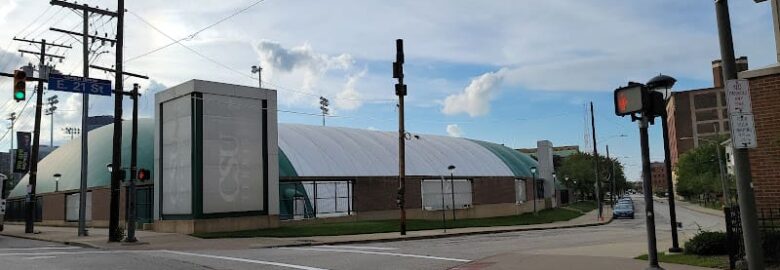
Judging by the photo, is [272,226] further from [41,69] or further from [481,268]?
[481,268]

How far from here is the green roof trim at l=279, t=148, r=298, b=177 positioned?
36.7 metres

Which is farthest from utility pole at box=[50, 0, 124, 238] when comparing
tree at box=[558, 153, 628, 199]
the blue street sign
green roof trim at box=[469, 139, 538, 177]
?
tree at box=[558, 153, 628, 199]

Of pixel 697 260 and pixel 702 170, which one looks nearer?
pixel 697 260

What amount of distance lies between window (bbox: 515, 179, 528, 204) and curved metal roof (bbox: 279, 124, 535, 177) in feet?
2.72

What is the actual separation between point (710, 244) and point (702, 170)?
263ft

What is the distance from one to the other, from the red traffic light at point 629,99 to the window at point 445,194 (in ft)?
113

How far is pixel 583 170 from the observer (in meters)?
91.4

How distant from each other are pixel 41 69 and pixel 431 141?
119ft

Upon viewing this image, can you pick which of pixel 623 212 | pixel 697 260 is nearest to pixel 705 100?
pixel 623 212

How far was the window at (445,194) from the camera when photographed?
46.0 metres

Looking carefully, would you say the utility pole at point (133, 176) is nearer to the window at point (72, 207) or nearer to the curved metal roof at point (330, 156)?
the curved metal roof at point (330, 156)

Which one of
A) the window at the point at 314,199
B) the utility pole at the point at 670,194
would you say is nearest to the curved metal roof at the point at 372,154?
the window at the point at 314,199

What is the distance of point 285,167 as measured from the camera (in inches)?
1467

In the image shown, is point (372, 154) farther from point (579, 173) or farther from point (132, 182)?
point (579, 173)
